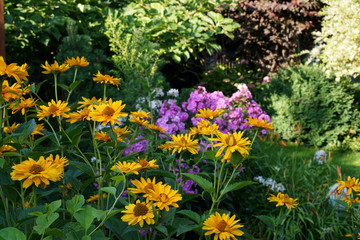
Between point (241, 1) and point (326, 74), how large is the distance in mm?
2606

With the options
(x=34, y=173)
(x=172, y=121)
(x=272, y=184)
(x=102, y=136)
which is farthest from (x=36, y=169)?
(x=272, y=184)

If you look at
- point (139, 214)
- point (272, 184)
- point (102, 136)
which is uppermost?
point (139, 214)

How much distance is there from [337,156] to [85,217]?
5278mm

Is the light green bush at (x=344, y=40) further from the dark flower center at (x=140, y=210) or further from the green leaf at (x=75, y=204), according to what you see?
the green leaf at (x=75, y=204)

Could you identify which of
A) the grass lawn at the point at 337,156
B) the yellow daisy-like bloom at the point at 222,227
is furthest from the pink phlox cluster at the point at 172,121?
the grass lawn at the point at 337,156

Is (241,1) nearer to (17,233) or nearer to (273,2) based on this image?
(273,2)

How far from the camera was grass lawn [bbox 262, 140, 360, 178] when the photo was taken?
456 cm

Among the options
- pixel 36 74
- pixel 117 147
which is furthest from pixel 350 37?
pixel 117 147

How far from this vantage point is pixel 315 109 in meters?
6.14

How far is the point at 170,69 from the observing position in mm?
7859

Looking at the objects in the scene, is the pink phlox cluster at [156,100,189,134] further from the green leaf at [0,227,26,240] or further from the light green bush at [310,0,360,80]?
the light green bush at [310,0,360,80]

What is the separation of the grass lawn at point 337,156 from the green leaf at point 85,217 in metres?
3.82

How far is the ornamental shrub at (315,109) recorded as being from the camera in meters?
6.03

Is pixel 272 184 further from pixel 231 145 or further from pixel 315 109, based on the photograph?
pixel 315 109
